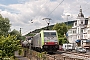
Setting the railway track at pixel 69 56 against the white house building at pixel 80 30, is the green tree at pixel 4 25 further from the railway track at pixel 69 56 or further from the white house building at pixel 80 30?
the white house building at pixel 80 30

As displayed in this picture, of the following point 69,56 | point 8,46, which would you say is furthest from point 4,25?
point 8,46

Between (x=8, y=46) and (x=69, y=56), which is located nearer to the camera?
(x=8, y=46)

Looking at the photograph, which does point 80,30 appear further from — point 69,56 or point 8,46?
point 8,46

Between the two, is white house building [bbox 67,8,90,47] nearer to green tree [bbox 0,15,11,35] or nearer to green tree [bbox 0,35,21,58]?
green tree [bbox 0,15,11,35]

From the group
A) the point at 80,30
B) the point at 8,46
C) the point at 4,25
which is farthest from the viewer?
the point at 80,30

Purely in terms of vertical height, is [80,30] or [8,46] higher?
[80,30]

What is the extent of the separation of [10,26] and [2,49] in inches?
906

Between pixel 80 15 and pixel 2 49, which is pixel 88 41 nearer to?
pixel 80 15

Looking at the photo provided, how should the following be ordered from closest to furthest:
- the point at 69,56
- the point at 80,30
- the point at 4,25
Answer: the point at 69,56, the point at 4,25, the point at 80,30

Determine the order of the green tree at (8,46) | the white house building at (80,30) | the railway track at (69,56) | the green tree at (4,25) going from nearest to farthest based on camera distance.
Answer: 1. the railway track at (69,56)
2. the green tree at (8,46)
3. the green tree at (4,25)
4. the white house building at (80,30)

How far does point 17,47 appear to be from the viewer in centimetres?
2656

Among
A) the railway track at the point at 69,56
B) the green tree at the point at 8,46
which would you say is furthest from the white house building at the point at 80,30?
the green tree at the point at 8,46

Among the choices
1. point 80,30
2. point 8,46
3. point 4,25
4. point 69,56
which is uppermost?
point 80,30

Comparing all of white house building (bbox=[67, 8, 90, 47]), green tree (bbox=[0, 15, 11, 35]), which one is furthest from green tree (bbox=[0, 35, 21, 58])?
white house building (bbox=[67, 8, 90, 47])
